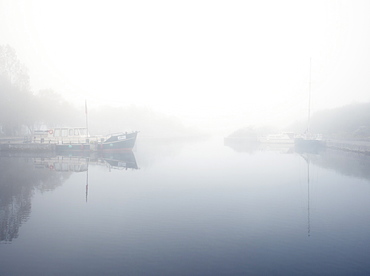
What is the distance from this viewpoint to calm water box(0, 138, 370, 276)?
11.1m

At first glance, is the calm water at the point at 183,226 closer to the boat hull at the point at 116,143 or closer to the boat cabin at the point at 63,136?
the boat hull at the point at 116,143

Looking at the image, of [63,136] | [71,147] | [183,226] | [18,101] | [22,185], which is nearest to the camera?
[183,226]

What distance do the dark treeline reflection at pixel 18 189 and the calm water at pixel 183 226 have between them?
69mm

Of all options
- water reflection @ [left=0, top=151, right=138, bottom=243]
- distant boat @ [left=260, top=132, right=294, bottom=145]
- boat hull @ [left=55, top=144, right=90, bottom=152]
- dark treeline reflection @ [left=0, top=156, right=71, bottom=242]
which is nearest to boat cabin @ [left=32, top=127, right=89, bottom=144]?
boat hull @ [left=55, top=144, right=90, bottom=152]

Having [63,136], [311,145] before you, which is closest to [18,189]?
[63,136]

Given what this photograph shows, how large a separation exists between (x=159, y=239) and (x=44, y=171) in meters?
25.1

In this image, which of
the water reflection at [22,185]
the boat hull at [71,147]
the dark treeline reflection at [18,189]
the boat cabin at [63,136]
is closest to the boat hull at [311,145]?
the water reflection at [22,185]

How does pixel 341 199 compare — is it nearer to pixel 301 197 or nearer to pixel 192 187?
pixel 301 197

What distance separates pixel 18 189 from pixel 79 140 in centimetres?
3478

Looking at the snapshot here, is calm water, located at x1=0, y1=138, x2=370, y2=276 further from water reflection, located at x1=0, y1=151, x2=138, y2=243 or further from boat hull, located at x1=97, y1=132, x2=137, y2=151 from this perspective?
boat hull, located at x1=97, y1=132, x2=137, y2=151

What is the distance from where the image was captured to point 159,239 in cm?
1344

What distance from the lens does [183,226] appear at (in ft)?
50.4

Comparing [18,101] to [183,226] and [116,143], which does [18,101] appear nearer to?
[116,143]

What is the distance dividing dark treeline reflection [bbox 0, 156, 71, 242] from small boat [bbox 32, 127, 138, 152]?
20.6 meters
